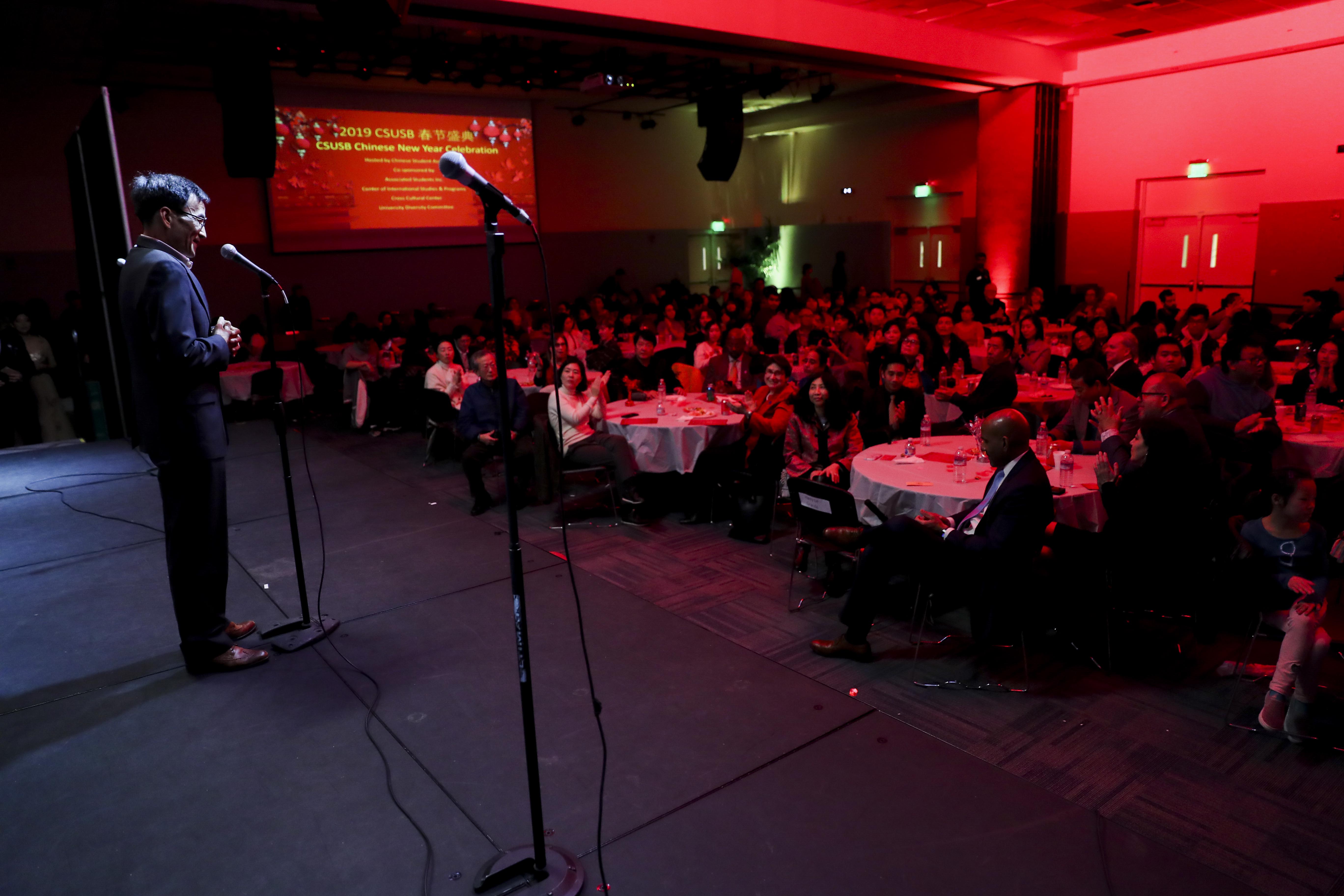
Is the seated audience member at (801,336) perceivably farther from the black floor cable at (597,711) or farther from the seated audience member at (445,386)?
the black floor cable at (597,711)

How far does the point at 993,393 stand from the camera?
6.09m

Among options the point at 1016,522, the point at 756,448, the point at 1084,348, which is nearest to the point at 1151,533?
the point at 1016,522

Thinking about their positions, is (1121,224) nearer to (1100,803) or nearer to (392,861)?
(1100,803)

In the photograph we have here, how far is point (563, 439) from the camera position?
6516 mm

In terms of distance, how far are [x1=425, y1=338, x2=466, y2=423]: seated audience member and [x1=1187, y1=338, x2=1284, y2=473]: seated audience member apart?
5786 mm

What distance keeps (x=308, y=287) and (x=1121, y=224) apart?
13.5m

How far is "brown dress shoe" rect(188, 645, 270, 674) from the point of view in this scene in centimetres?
412

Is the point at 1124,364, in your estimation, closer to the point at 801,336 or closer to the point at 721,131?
the point at 801,336

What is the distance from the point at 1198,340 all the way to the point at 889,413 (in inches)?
197

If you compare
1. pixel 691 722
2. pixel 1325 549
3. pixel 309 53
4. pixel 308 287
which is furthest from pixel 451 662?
pixel 308 287

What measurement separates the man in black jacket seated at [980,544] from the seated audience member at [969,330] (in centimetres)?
603

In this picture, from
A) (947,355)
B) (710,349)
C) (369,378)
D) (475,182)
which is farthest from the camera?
(369,378)

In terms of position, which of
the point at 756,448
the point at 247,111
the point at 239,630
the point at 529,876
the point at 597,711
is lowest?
the point at 529,876

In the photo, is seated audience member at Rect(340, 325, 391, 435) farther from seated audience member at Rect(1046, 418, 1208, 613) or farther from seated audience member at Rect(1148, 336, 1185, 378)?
seated audience member at Rect(1046, 418, 1208, 613)
